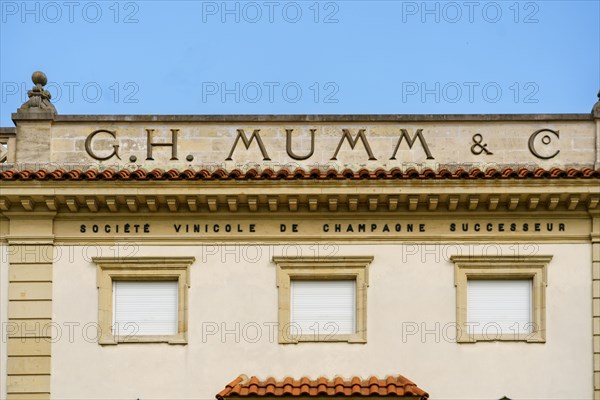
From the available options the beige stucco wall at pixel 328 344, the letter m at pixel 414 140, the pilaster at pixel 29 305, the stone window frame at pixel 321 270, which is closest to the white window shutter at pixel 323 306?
the stone window frame at pixel 321 270

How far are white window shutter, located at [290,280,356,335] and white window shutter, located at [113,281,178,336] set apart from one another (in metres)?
2.21

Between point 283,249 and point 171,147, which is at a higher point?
point 171,147

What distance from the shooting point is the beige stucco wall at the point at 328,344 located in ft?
77.5

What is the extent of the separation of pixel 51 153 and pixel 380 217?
20.7 feet

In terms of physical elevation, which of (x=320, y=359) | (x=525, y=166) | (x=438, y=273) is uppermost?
(x=525, y=166)

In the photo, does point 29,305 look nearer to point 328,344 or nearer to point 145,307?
point 145,307

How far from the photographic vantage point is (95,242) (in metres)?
24.3

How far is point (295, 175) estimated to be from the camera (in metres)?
23.6

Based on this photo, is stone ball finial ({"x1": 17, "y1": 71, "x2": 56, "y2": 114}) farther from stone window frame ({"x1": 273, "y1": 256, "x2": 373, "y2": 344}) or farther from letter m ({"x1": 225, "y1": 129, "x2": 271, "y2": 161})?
stone window frame ({"x1": 273, "y1": 256, "x2": 373, "y2": 344})

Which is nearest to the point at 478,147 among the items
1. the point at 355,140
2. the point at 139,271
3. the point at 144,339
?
the point at 355,140

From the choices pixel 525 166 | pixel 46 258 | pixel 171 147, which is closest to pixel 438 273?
pixel 525 166

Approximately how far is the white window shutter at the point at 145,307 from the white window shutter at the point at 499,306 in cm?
541

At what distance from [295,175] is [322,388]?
378 centimetres

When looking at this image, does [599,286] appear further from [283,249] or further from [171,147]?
[171,147]
